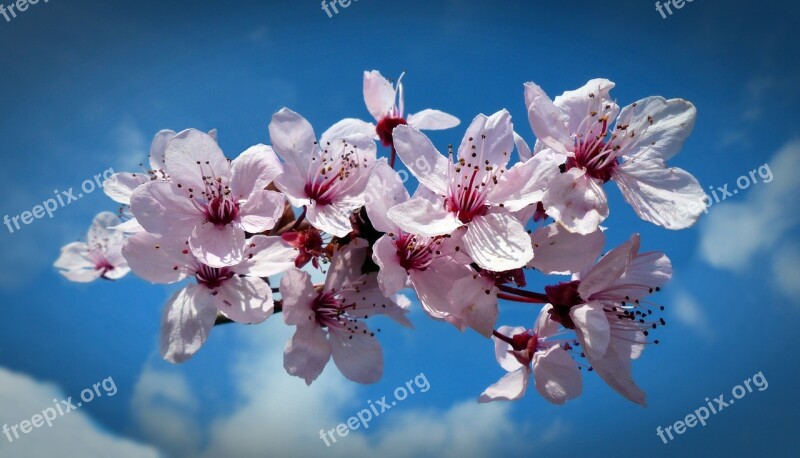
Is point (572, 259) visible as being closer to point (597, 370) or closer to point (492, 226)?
point (492, 226)

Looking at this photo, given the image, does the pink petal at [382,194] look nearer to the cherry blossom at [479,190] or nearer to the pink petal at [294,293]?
the cherry blossom at [479,190]

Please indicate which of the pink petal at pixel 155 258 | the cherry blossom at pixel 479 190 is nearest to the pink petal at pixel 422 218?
the cherry blossom at pixel 479 190

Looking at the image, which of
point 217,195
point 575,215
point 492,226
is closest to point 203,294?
point 217,195

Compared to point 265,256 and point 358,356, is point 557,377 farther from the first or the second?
point 265,256

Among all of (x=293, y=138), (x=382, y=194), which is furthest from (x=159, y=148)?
(x=382, y=194)

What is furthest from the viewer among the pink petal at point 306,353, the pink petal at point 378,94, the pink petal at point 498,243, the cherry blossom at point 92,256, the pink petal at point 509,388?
the cherry blossom at point 92,256


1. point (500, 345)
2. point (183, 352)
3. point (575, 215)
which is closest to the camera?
point (575, 215)

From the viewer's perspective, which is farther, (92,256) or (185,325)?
(92,256)
